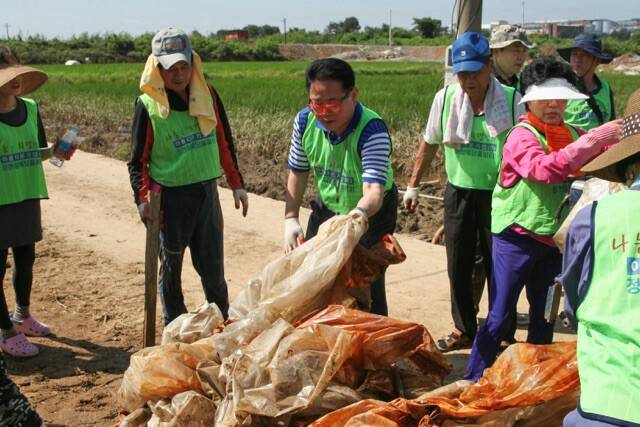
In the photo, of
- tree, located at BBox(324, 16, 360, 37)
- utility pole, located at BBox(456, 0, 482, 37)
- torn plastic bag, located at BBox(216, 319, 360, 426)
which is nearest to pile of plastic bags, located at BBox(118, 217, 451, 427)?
torn plastic bag, located at BBox(216, 319, 360, 426)

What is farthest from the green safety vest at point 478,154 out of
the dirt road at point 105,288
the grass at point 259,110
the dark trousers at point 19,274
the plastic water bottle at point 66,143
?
the grass at point 259,110

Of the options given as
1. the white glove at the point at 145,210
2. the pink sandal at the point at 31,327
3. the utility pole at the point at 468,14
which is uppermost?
the utility pole at the point at 468,14

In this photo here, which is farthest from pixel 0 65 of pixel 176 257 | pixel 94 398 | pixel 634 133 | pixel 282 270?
pixel 634 133

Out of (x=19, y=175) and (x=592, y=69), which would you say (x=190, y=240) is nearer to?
(x=19, y=175)

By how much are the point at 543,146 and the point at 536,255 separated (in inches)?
20.9

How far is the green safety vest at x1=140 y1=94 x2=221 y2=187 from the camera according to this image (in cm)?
445

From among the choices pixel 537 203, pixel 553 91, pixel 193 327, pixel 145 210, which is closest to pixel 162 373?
Answer: pixel 193 327

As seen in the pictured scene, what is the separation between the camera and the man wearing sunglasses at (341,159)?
375 centimetres

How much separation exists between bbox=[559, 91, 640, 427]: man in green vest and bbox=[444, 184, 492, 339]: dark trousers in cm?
237

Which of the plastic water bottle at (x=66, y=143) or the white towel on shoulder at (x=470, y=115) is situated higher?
the white towel on shoulder at (x=470, y=115)

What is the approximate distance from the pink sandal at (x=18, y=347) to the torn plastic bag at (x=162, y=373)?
159cm

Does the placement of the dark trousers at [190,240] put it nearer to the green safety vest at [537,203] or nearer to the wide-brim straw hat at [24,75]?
the wide-brim straw hat at [24,75]

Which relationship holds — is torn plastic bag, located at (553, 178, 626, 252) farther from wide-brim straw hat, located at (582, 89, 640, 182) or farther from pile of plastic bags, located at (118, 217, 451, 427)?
wide-brim straw hat, located at (582, 89, 640, 182)

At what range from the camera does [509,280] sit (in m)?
3.90
